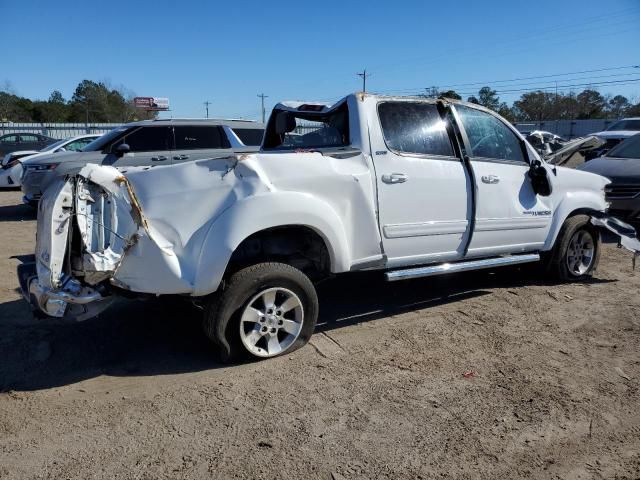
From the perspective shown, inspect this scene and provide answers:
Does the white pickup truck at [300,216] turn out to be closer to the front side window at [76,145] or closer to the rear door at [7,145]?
the front side window at [76,145]

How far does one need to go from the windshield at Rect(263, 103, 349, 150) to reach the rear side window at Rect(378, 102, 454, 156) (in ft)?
1.23

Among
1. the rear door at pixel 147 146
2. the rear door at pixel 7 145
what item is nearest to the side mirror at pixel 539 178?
the rear door at pixel 147 146

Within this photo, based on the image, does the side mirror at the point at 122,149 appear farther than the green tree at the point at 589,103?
No

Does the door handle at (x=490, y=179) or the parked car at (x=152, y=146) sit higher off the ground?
the parked car at (x=152, y=146)

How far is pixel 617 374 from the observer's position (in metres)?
3.99

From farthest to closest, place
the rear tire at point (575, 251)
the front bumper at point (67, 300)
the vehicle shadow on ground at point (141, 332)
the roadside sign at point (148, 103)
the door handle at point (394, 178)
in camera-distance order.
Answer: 1. the roadside sign at point (148, 103)
2. the rear tire at point (575, 251)
3. the door handle at point (394, 178)
4. the vehicle shadow on ground at point (141, 332)
5. the front bumper at point (67, 300)

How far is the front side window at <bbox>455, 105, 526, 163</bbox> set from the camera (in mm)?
5297

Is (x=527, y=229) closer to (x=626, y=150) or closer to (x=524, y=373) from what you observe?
(x=524, y=373)

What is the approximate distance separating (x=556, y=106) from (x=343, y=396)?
77302 millimetres

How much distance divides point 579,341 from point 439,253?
139cm

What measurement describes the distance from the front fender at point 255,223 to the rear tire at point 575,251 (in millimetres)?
3181

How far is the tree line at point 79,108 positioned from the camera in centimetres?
6034

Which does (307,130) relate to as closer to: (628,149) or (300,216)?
(300,216)

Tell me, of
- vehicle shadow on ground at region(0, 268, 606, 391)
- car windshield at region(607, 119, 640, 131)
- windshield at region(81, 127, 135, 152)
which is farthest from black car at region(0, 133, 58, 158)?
car windshield at region(607, 119, 640, 131)
